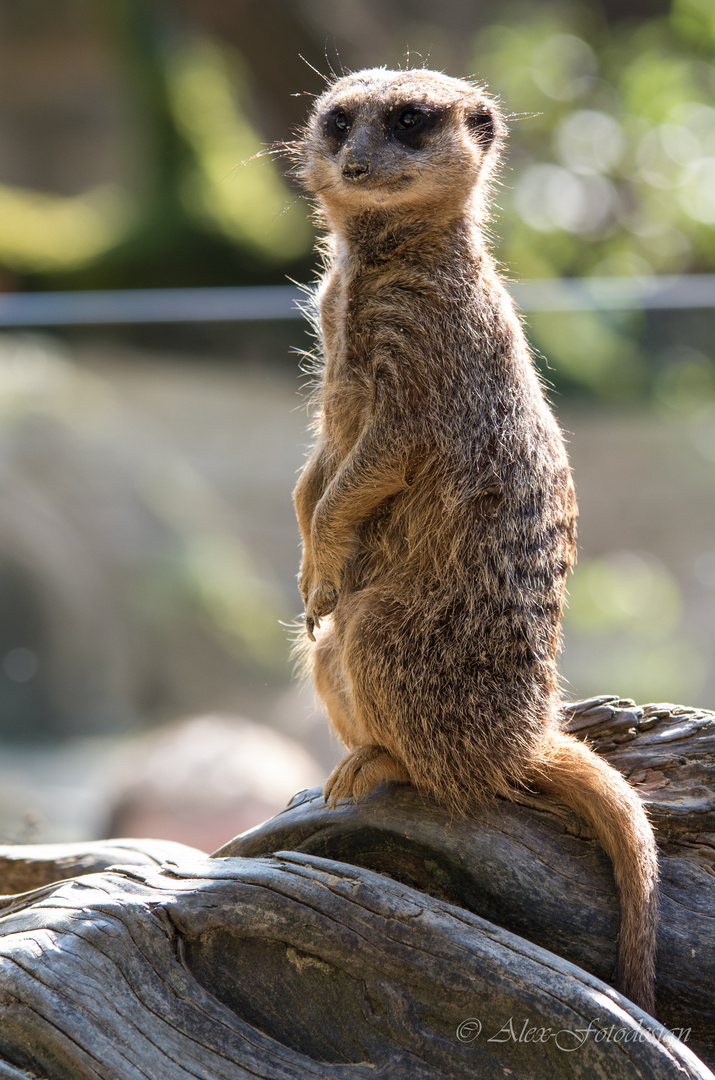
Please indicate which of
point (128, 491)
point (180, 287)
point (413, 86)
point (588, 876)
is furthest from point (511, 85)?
point (588, 876)

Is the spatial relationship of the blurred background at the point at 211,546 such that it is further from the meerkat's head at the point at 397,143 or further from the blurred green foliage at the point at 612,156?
the meerkat's head at the point at 397,143

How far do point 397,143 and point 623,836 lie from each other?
160 cm

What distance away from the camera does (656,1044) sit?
1789 millimetres

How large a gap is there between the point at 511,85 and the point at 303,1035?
893 centimetres

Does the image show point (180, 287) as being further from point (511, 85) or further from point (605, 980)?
point (605, 980)

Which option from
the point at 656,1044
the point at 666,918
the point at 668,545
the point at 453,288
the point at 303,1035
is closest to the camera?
the point at 656,1044

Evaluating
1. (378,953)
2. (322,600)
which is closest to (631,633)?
(322,600)

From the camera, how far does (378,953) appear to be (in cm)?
197

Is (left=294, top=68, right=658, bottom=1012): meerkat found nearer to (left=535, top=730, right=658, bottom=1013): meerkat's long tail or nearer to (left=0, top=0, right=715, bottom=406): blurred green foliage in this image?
(left=535, top=730, right=658, bottom=1013): meerkat's long tail

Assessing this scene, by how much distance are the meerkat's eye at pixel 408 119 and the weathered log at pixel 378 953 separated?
1.52 metres

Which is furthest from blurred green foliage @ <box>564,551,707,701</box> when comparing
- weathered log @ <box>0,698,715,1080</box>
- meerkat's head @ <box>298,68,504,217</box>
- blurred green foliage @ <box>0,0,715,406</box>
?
meerkat's head @ <box>298,68,504,217</box>

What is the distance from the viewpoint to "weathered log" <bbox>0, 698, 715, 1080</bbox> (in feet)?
6.11

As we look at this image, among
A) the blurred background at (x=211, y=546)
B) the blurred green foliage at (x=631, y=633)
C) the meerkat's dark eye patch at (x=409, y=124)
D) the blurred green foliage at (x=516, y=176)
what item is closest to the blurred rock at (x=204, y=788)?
the blurred background at (x=211, y=546)

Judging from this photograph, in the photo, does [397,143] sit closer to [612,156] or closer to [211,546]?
[211,546]
